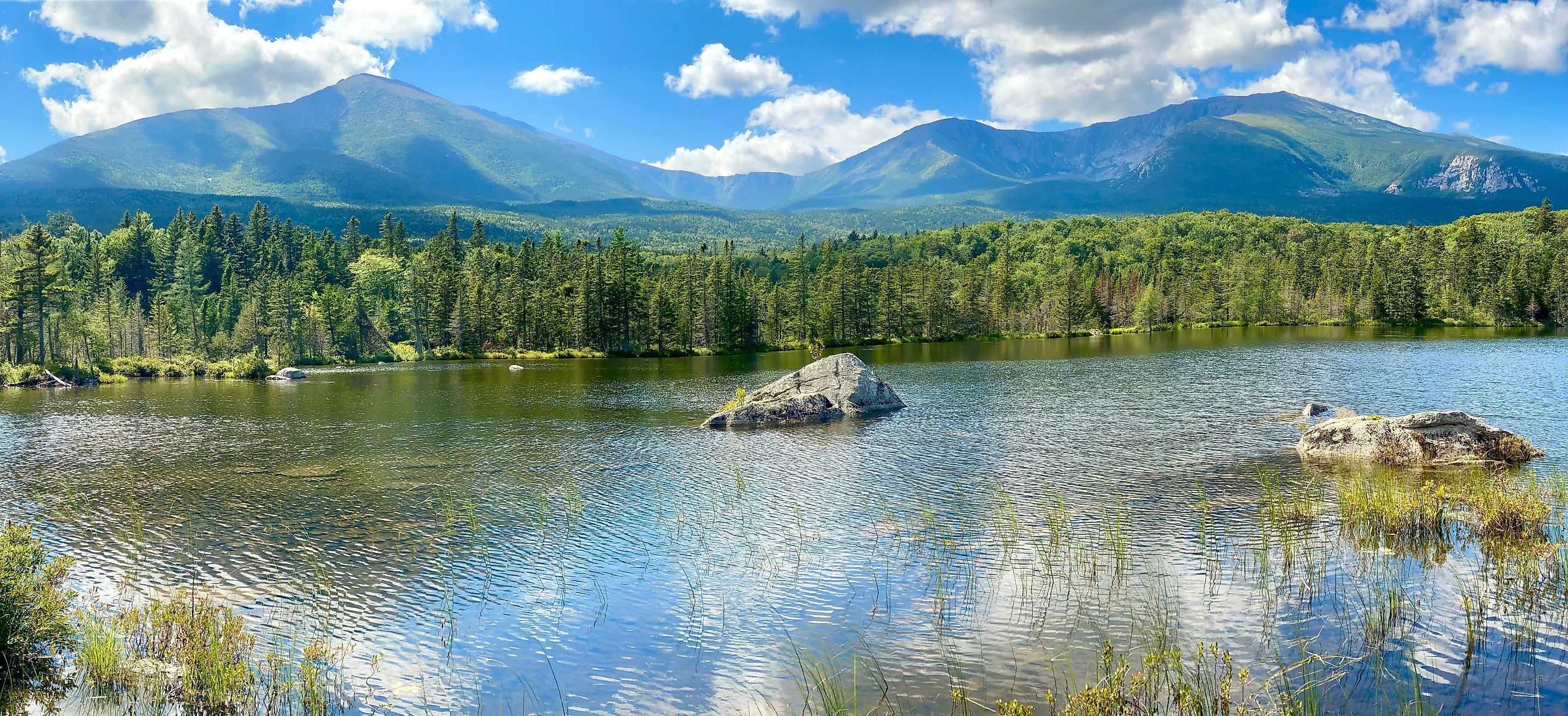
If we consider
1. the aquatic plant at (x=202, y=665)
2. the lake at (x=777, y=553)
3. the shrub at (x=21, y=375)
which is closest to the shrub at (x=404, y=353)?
the shrub at (x=21, y=375)

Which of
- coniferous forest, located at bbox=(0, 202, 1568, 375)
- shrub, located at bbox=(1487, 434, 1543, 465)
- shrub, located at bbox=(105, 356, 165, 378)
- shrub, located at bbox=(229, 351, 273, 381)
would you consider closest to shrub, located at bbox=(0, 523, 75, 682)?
shrub, located at bbox=(1487, 434, 1543, 465)

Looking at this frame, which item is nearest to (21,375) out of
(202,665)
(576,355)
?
(576,355)

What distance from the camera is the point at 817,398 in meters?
43.0

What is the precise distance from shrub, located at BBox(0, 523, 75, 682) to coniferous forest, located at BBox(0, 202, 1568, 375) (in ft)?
272

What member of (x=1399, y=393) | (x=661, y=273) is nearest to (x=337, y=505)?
(x=1399, y=393)

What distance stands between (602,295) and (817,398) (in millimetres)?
79023

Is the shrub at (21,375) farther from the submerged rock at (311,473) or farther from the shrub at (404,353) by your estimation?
the submerged rock at (311,473)

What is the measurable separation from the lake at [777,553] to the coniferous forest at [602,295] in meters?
69.0

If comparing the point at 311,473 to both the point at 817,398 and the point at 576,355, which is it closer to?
the point at 817,398

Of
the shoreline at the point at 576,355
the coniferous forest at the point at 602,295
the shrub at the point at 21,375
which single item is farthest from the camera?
the coniferous forest at the point at 602,295

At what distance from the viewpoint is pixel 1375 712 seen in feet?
34.0

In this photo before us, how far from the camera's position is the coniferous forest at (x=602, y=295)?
103 m

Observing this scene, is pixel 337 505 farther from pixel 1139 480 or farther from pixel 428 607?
→ pixel 1139 480

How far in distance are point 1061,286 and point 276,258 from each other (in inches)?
5763
